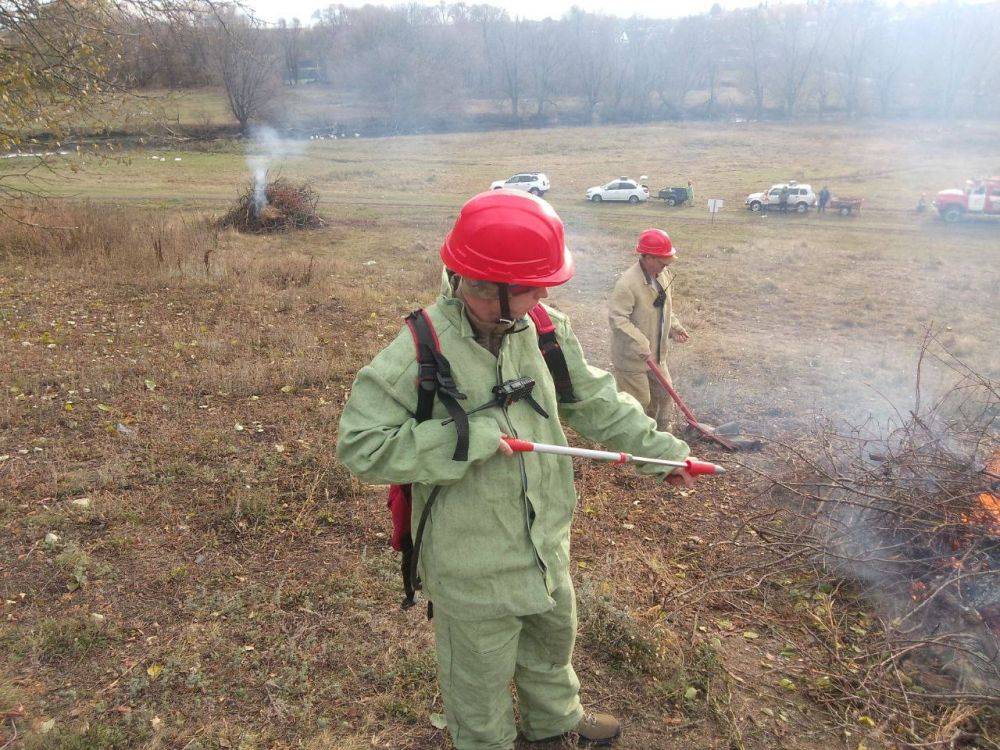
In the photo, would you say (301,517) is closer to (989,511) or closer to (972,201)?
(989,511)

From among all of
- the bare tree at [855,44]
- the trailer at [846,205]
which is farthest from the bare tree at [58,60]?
the bare tree at [855,44]

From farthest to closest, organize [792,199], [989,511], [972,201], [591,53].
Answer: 1. [591,53]
2. [792,199]
3. [972,201]
4. [989,511]

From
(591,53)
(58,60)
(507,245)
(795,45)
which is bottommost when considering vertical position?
(507,245)

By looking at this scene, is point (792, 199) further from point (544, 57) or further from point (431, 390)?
point (544, 57)

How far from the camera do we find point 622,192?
76.0 ft

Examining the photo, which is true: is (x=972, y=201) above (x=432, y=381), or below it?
below

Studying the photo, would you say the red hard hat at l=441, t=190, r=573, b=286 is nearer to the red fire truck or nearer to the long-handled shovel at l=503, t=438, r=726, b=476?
the long-handled shovel at l=503, t=438, r=726, b=476

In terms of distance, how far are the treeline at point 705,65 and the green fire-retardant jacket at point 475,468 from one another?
98.9 feet

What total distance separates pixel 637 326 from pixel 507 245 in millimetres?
3232

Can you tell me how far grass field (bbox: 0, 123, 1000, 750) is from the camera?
2.63 m

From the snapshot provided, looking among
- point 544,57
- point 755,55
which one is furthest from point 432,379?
point 755,55

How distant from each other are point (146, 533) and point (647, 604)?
2.66m

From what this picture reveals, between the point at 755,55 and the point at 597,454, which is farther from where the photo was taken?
the point at 755,55

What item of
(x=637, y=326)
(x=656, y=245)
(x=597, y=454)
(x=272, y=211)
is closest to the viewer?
(x=597, y=454)
